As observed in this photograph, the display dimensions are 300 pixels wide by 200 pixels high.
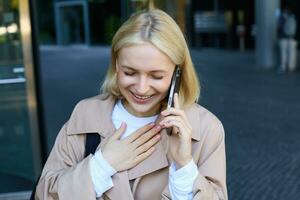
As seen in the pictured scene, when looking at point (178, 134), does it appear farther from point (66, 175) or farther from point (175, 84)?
point (66, 175)

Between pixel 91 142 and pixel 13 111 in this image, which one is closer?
pixel 91 142

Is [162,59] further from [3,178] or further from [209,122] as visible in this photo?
[3,178]

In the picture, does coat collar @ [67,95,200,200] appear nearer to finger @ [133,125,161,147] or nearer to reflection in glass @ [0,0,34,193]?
finger @ [133,125,161,147]

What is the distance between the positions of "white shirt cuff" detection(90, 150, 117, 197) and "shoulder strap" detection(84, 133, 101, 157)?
0.08m

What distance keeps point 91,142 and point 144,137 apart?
183mm

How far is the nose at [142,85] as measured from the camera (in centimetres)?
175

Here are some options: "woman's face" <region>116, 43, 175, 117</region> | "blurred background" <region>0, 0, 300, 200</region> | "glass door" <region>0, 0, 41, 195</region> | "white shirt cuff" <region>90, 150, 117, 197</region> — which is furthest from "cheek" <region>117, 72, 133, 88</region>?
"glass door" <region>0, 0, 41, 195</region>

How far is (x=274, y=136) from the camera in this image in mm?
6973

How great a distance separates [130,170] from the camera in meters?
1.80

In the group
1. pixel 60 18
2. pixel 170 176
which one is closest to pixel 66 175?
pixel 170 176

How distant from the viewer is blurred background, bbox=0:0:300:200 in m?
4.63

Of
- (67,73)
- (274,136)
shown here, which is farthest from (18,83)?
(67,73)

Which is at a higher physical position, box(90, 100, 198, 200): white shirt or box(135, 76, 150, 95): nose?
box(135, 76, 150, 95): nose

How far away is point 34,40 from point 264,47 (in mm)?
11327
